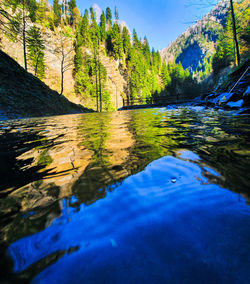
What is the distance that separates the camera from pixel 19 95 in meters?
9.01

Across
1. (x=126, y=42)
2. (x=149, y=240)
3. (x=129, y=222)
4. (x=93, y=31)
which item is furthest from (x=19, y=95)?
(x=126, y=42)

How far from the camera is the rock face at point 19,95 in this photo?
8148mm

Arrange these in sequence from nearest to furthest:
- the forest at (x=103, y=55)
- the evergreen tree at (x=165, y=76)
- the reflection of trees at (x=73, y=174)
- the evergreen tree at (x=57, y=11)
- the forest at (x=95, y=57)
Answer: the reflection of trees at (x=73, y=174), the forest at (x=103, y=55), the forest at (x=95, y=57), the evergreen tree at (x=57, y=11), the evergreen tree at (x=165, y=76)

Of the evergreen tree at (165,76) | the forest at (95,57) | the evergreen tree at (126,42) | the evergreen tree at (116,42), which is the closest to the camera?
the forest at (95,57)

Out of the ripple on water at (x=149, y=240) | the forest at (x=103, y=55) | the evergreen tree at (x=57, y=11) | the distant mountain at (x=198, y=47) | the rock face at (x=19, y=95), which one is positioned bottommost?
the ripple on water at (x=149, y=240)

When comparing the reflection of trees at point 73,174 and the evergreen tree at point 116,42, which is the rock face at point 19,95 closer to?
the reflection of trees at point 73,174

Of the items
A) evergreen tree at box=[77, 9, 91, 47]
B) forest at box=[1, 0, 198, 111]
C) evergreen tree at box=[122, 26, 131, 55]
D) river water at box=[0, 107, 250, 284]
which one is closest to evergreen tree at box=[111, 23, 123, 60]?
forest at box=[1, 0, 198, 111]

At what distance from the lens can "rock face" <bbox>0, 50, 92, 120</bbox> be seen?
815 centimetres

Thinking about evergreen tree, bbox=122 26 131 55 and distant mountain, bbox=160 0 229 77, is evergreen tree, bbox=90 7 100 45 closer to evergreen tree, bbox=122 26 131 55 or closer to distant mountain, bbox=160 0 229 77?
evergreen tree, bbox=122 26 131 55

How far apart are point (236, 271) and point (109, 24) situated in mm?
66081

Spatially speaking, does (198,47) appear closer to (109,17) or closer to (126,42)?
(109,17)

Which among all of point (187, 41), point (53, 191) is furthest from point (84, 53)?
point (187, 41)

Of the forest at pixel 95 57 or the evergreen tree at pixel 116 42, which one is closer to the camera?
the forest at pixel 95 57

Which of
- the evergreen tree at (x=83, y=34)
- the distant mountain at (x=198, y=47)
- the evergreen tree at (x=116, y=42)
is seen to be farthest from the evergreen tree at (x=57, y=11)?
the distant mountain at (x=198, y=47)
